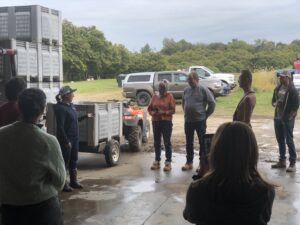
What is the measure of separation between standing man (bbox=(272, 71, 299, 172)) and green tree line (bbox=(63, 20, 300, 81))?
45.5m

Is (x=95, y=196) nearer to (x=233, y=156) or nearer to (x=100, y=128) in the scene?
(x=100, y=128)

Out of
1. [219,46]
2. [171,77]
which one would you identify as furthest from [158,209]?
[219,46]

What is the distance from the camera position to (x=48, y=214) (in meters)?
3.67

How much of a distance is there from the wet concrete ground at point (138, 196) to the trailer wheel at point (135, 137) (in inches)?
47.3

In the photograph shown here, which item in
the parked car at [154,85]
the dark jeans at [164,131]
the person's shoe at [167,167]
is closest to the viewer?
the person's shoe at [167,167]

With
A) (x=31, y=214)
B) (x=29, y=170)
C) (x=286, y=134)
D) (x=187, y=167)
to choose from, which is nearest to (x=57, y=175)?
(x=29, y=170)

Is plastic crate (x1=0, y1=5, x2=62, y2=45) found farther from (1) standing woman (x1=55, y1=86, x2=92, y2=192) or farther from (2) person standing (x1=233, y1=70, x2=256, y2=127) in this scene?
(2) person standing (x1=233, y1=70, x2=256, y2=127)

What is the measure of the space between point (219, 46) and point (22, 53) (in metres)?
65.5

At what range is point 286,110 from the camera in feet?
30.4

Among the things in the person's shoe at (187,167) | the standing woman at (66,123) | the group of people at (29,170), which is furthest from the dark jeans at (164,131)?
the group of people at (29,170)

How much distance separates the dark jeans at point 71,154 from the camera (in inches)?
303

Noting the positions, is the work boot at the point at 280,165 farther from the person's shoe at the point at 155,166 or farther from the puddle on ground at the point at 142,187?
the puddle on ground at the point at 142,187

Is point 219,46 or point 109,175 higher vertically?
point 219,46

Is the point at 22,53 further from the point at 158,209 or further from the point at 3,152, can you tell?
→ the point at 3,152
